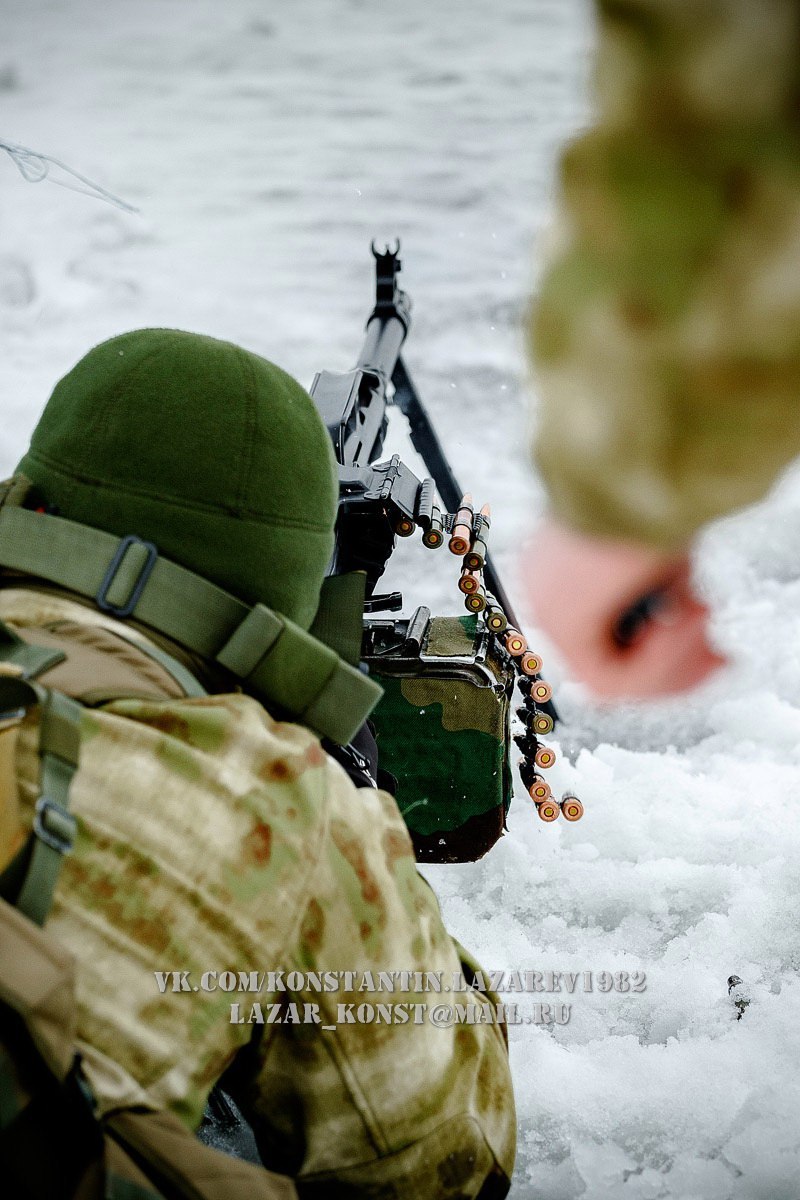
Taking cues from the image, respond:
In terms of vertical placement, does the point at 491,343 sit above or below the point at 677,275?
below

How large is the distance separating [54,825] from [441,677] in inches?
44.9

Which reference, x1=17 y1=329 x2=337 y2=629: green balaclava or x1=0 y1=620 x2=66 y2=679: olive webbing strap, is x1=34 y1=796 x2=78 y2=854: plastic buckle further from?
x1=17 y1=329 x2=337 y2=629: green balaclava

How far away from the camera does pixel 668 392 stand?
214 mm

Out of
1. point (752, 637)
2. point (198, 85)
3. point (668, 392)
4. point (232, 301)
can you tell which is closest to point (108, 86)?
point (198, 85)

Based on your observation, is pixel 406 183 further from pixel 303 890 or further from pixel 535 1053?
pixel 303 890

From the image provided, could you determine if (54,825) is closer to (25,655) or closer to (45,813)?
(45,813)

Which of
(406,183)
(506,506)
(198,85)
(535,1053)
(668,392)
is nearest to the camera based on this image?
(668,392)

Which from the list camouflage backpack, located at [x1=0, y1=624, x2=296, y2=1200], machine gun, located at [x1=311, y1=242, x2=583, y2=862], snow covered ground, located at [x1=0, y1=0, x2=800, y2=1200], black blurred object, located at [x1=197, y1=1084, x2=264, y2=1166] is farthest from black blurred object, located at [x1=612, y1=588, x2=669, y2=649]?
machine gun, located at [x1=311, y1=242, x2=583, y2=862]

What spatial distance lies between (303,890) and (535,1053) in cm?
84

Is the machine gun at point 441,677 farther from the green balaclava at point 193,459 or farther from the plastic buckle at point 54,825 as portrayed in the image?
the plastic buckle at point 54,825

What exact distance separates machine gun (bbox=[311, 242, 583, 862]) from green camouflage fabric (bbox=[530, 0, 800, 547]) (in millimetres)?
1508

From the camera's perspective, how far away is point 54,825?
74 cm

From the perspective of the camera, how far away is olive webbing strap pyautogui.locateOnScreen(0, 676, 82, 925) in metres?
0.73

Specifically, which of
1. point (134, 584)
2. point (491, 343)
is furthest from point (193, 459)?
point (491, 343)
